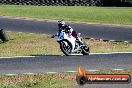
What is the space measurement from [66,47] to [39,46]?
14.5 feet

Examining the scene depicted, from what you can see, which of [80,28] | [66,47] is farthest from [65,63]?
[80,28]

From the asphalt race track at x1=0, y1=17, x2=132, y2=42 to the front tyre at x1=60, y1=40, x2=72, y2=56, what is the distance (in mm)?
8224

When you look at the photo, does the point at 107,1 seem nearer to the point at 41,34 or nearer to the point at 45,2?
the point at 45,2

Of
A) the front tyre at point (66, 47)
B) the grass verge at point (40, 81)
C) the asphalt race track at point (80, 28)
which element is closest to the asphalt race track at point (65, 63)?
the front tyre at point (66, 47)

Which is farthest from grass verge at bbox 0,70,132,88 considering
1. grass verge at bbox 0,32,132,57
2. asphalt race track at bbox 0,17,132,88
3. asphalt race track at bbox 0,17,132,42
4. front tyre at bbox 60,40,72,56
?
asphalt race track at bbox 0,17,132,42

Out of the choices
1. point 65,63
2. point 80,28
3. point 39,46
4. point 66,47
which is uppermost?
point 66,47

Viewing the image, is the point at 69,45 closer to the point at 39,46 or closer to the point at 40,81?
the point at 39,46

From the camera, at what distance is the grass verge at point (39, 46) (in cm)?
2145

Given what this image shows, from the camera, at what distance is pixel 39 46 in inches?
944

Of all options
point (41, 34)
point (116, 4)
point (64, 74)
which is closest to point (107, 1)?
point (116, 4)

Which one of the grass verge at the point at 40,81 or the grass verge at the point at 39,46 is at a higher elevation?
the grass verge at the point at 40,81

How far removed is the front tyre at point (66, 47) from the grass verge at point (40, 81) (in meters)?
3.67

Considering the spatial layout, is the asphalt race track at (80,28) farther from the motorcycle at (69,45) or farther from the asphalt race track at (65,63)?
the asphalt race track at (65,63)

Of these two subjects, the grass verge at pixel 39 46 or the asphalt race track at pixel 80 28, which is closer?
the grass verge at pixel 39 46
